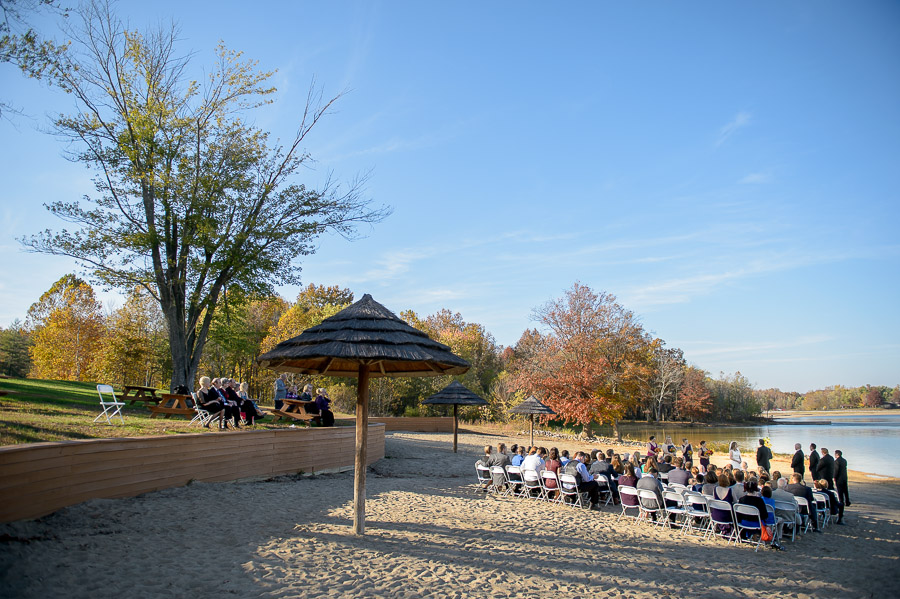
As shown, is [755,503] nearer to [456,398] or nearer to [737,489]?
[737,489]

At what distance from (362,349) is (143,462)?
14.4 feet

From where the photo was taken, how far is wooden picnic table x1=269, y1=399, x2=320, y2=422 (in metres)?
13.9

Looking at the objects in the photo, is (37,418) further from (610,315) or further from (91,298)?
(91,298)

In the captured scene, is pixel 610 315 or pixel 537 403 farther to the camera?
pixel 610 315

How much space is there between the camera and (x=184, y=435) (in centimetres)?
894

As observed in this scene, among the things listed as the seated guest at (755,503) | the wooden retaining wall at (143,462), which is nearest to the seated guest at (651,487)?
the seated guest at (755,503)

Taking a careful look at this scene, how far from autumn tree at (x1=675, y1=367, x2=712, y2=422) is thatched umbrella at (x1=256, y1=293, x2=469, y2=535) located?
138 feet

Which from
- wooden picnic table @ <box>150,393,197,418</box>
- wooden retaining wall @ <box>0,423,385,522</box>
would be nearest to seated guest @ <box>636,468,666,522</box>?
wooden retaining wall @ <box>0,423,385,522</box>

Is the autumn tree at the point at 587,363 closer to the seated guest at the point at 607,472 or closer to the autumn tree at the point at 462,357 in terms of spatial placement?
the autumn tree at the point at 462,357

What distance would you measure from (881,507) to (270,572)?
14552mm

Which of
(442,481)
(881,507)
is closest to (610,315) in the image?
(881,507)

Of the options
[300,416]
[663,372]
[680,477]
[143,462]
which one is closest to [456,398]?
[300,416]

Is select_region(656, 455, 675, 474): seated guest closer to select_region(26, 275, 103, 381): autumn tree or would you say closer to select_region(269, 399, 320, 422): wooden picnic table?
select_region(269, 399, 320, 422): wooden picnic table

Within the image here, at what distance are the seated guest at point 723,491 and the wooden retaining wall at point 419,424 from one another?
20.0 metres
